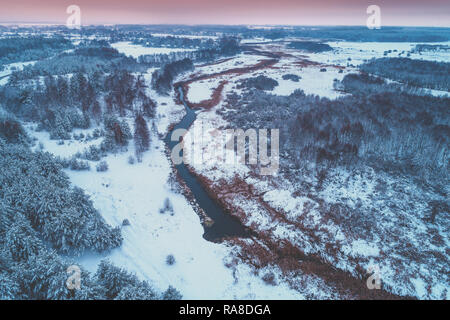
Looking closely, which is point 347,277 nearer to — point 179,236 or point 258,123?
point 179,236

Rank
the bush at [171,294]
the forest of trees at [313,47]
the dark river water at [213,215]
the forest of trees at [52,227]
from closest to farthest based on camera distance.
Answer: the forest of trees at [52,227]
the bush at [171,294]
the dark river water at [213,215]
the forest of trees at [313,47]

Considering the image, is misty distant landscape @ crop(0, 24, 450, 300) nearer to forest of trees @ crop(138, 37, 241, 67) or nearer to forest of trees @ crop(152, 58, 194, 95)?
forest of trees @ crop(152, 58, 194, 95)

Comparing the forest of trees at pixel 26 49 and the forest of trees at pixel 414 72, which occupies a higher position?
the forest of trees at pixel 26 49

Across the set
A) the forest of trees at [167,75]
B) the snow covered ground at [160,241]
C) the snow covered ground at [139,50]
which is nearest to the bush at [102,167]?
the snow covered ground at [160,241]

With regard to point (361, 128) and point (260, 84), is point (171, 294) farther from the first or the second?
point (260, 84)

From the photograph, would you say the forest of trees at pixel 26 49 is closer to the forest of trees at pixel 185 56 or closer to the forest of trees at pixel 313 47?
the forest of trees at pixel 185 56

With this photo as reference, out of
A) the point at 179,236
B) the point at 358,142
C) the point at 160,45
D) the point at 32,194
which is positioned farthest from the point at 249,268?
the point at 160,45

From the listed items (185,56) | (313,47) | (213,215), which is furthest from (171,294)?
(313,47)
